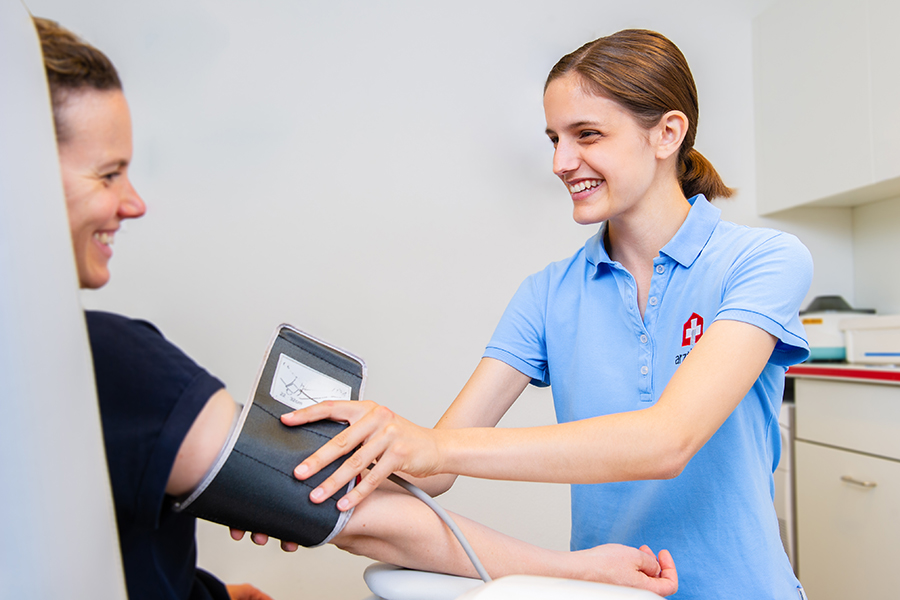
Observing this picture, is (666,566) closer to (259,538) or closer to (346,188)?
(259,538)

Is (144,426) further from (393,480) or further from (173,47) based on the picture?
(173,47)

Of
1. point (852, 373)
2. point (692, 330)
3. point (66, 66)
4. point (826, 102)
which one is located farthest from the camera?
point (826, 102)

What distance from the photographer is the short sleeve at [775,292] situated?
794mm

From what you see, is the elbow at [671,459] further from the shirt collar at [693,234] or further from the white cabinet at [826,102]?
the white cabinet at [826,102]

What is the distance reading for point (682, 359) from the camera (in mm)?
938

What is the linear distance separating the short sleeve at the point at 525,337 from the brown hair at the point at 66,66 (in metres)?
0.77

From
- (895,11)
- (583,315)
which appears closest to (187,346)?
(583,315)

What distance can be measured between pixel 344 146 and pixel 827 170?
5.78ft

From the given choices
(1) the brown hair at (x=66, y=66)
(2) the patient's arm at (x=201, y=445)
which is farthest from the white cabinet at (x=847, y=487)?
(1) the brown hair at (x=66, y=66)

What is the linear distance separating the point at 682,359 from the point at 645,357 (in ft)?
0.17

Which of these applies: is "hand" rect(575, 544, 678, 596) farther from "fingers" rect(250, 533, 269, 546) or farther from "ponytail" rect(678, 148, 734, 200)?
"ponytail" rect(678, 148, 734, 200)

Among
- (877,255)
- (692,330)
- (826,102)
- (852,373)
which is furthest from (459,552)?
(877,255)

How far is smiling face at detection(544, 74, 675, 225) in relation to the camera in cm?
101

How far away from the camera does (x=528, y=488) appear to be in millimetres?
2385
